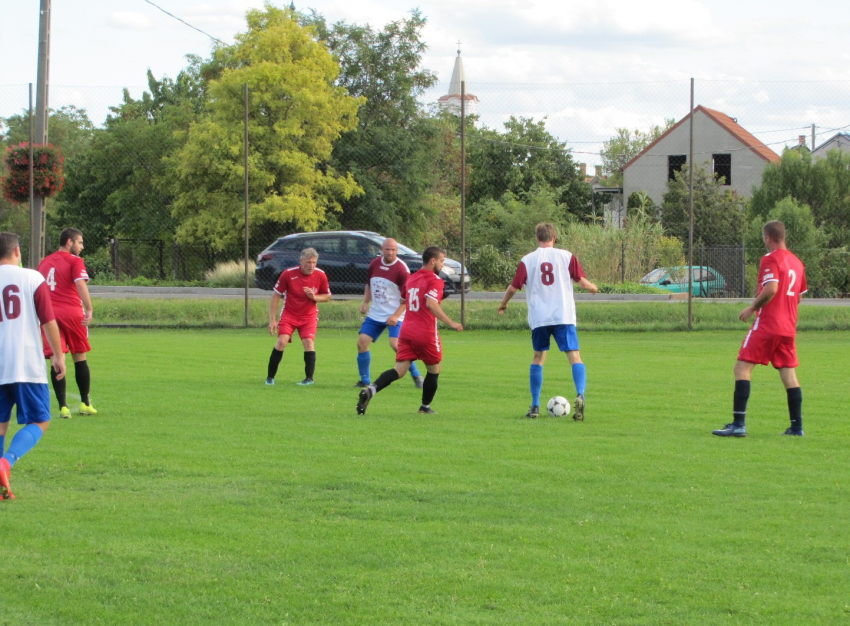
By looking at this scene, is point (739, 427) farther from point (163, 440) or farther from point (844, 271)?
point (844, 271)

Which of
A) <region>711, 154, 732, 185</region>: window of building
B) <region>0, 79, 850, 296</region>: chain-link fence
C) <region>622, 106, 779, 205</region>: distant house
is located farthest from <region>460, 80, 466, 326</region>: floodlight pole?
<region>711, 154, 732, 185</region>: window of building

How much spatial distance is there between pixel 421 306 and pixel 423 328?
8.6 inches

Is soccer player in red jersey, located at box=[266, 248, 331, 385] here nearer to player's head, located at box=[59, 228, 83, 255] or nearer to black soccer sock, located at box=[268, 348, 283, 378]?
black soccer sock, located at box=[268, 348, 283, 378]

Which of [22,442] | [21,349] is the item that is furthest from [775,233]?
[22,442]

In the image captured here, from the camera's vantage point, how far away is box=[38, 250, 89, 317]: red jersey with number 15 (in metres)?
9.63

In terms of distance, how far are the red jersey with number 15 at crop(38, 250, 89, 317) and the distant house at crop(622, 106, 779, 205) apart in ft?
141

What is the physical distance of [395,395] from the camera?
36.5 ft

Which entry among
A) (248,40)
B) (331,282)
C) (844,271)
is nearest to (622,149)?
(248,40)

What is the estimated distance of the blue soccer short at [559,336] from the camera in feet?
31.0

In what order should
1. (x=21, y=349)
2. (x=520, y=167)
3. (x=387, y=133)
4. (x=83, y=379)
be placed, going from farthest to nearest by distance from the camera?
(x=520, y=167)
(x=387, y=133)
(x=83, y=379)
(x=21, y=349)

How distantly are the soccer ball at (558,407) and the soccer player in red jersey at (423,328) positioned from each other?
1.17 m

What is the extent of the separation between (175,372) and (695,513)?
9077 millimetres

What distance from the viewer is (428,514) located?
558cm

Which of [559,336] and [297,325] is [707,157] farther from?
[559,336]
